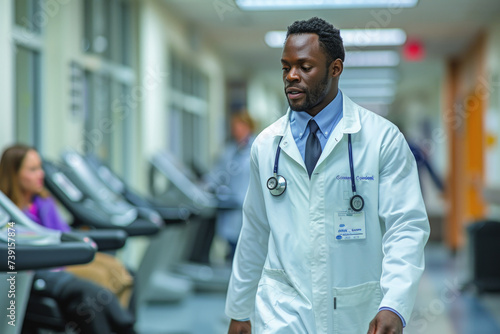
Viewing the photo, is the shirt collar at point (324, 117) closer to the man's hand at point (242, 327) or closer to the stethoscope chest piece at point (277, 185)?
the stethoscope chest piece at point (277, 185)

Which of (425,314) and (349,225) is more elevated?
(349,225)

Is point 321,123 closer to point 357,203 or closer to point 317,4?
point 357,203

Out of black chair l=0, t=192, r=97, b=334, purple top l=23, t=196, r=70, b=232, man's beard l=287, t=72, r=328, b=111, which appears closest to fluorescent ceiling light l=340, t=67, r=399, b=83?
purple top l=23, t=196, r=70, b=232

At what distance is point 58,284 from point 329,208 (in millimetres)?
2040

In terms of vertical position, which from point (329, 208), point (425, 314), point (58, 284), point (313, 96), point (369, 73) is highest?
point (369, 73)

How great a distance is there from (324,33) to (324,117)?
0.77 ft

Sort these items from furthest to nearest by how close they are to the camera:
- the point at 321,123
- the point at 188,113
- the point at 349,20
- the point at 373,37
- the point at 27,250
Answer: the point at 188,113 → the point at 373,37 → the point at 349,20 → the point at 27,250 → the point at 321,123

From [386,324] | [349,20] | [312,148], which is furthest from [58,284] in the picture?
[349,20]

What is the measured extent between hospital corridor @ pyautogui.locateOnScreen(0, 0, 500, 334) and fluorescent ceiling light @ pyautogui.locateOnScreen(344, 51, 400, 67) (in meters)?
0.12

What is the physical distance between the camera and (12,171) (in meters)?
3.82

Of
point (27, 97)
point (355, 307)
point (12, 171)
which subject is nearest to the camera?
point (355, 307)

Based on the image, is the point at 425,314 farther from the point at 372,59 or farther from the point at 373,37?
the point at 372,59

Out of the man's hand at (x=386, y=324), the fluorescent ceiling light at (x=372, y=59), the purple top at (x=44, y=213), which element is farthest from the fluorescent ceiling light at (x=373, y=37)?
the man's hand at (x=386, y=324)

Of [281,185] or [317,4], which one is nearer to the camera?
[281,185]
